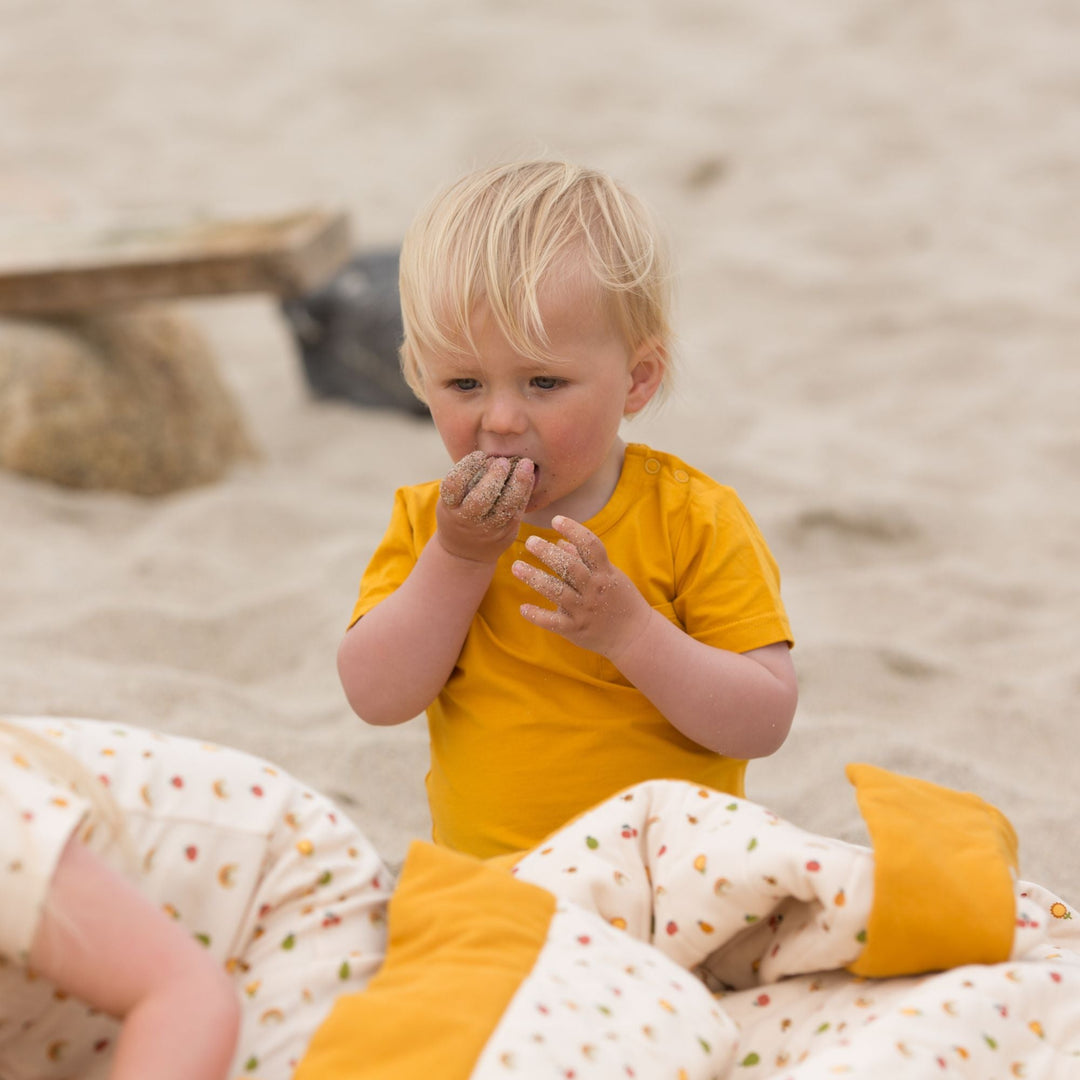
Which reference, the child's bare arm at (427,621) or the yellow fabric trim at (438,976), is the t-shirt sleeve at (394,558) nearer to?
the child's bare arm at (427,621)

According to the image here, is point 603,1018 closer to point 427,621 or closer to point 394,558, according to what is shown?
point 427,621

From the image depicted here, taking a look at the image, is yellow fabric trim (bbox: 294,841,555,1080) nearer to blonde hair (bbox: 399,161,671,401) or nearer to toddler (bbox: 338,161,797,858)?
toddler (bbox: 338,161,797,858)

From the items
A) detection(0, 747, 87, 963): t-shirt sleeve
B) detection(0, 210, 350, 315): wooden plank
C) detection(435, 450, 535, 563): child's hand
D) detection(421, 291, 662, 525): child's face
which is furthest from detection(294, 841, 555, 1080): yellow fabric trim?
detection(0, 210, 350, 315): wooden plank

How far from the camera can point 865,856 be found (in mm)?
1442

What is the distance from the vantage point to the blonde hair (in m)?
1.66

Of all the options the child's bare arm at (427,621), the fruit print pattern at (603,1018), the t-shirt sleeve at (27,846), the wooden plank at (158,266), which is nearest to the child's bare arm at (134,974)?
the t-shirt sleeve at (27,846)

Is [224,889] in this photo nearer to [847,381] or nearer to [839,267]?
[847,381]

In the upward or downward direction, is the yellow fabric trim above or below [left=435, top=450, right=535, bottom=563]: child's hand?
below

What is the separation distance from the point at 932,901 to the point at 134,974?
0.75 metres

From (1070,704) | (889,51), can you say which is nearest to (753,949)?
(1070,704)

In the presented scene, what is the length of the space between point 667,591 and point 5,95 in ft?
19.7

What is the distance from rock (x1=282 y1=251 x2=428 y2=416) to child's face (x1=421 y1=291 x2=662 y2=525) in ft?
8.73

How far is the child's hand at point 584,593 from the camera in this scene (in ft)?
5.33

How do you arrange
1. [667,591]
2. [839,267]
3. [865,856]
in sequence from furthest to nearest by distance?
[839,267] < [667,591] < [865,856]
